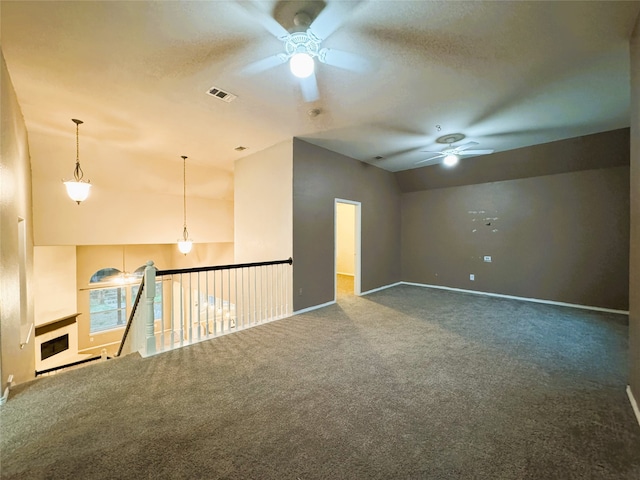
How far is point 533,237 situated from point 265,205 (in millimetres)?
5350

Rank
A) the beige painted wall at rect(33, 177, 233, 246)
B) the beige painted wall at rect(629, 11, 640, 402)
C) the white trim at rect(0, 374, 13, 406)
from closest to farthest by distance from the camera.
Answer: the beige painted wall at rect(629, 11, 640, 402)
the white trim at rect(0, 374, 13, 406)
the beige painted wall at rect(33, 177, 233, 246)

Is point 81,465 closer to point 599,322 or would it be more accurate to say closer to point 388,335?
point 388,335

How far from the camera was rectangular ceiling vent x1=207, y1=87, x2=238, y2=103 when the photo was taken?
2.88 m

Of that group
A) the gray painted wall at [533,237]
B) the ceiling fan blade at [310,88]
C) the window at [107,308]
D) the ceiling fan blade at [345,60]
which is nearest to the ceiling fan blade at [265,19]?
the ceiling fan blade at [345,60]

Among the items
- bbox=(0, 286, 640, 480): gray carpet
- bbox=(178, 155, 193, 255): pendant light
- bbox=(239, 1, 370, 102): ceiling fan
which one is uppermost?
bbox=(239, 1, 370, 102): ceiling fan

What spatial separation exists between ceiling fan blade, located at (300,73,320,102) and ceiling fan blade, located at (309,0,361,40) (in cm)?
54

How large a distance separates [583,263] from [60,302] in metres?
12.6

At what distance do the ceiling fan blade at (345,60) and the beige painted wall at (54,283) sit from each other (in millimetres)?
8629

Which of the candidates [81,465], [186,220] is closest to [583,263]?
[81,465]

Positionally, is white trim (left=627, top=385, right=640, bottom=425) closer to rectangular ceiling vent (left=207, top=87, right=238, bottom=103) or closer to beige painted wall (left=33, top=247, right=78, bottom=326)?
rectangular ceiling vent (left=207, top=87, right=238, bottom=103)

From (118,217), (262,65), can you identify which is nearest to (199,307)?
(262,65)

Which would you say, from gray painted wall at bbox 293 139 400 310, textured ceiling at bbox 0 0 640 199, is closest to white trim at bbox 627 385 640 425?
textured ceiling at bbox 0 0 640 199

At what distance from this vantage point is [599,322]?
3.92 metres

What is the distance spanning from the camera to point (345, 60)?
2.38m
